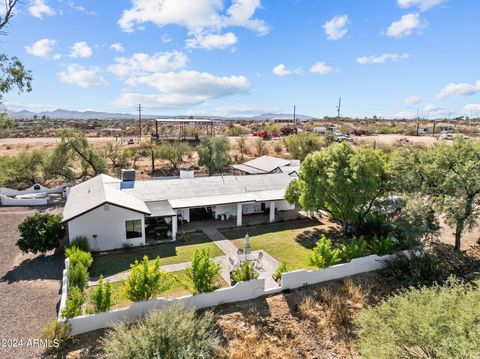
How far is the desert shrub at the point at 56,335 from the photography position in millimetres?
12168

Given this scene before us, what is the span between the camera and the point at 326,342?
14.9 metres

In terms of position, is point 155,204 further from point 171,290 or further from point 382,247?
point 382,247

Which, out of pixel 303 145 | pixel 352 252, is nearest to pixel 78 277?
pixel 352 252

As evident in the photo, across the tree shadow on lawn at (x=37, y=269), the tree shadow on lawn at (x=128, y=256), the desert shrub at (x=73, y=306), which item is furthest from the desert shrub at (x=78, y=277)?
the tree shadow on lawn at (x=37, y=269)

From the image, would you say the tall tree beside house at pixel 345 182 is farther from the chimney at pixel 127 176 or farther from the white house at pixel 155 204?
the chimney at pixel 127 176

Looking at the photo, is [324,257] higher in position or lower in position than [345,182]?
lower

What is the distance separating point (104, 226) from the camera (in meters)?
20.2

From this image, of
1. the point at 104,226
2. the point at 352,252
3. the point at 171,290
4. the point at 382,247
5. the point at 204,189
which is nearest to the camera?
the point at 171,290

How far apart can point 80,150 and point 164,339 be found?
3085cm

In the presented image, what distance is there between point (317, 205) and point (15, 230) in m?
22.6

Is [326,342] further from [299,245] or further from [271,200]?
[271,200]

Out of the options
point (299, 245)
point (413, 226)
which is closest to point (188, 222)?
point (299, 245)

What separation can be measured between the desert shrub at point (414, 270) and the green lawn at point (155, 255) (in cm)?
1054

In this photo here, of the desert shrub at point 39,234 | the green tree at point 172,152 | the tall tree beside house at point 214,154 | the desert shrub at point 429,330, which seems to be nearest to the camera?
the desert shrub at point 429,330
